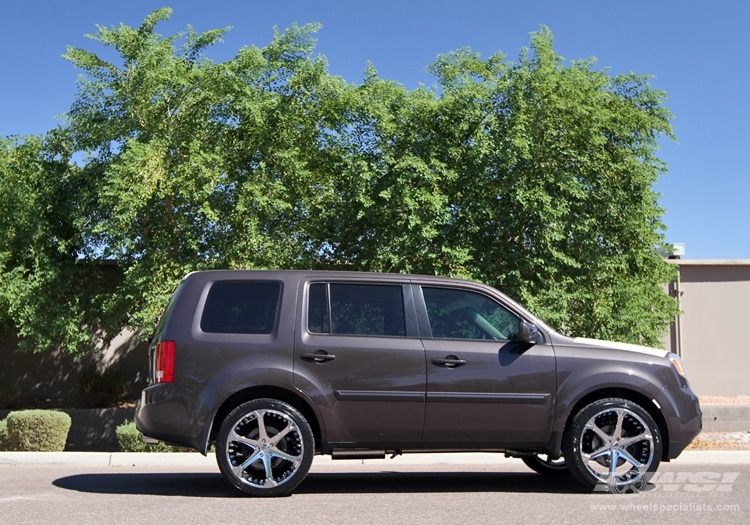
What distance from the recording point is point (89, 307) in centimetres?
1828

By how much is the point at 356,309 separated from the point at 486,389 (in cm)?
138

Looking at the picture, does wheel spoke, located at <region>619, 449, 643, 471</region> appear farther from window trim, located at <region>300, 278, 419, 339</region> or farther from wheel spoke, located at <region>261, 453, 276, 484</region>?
wheel spoke, located at <region>261, 453, 276, 484</region>

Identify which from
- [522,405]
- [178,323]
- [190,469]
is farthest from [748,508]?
[190,469]

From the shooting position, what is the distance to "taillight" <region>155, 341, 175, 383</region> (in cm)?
797

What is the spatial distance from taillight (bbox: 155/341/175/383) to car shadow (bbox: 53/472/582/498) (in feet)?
3.66

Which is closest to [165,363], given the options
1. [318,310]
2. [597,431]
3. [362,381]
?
[318,310]

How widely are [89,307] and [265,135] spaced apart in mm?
5107

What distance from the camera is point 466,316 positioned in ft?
27.6

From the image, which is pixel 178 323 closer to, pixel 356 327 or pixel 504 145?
pixel 356 327

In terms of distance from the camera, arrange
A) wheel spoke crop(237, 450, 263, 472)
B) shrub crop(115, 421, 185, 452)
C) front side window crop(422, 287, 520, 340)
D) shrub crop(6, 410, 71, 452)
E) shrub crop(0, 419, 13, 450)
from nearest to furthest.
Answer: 1. wheel spoke crop(237, 450, 263, 472)
2. front side window crop(422, 287, 520, 340)
3. shrub crop(115, 421, 185, 452)
4. shrub crop(6, 410, 71, 452)
5. shrub crop(0, 419, 13, 450)

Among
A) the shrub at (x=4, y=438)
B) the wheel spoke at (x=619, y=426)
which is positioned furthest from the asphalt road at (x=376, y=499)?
the shrub at (x=4, y=438)

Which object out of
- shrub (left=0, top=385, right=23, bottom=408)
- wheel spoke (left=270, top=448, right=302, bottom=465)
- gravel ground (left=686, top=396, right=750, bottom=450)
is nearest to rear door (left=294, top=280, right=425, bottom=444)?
wheel spoke (left=270, top=448, right=302, bottom=465)

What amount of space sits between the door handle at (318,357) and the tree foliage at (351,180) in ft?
25.7

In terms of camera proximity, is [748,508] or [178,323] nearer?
[748,508]
